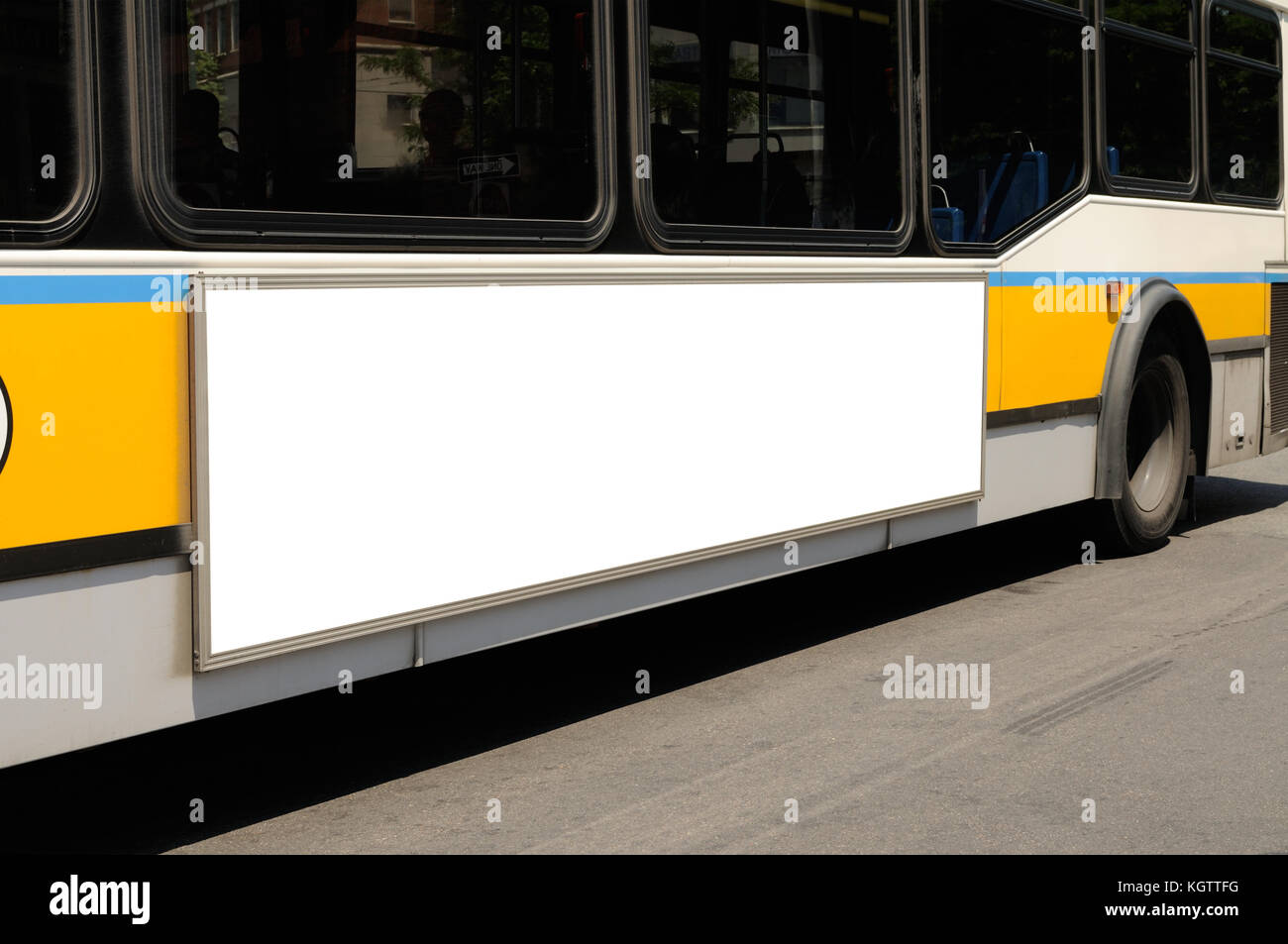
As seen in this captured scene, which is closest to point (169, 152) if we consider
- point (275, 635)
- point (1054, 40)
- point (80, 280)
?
point (80, 280)

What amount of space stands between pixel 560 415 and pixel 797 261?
54.0 inches

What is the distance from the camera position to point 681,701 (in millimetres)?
5562

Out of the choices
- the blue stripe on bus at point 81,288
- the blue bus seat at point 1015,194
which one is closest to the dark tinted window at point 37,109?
the blue stripe on bus at point 81,288

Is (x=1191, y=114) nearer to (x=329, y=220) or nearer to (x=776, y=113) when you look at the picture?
(x=776, y=113)

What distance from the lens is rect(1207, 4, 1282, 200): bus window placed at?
8.58m

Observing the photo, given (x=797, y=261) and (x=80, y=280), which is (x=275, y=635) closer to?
(x=80, y=280)

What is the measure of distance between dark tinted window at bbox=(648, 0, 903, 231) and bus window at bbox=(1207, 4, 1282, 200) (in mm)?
3184

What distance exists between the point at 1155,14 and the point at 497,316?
5.07 meters

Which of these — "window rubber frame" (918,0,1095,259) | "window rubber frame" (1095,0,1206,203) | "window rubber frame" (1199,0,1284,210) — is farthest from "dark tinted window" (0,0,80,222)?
"window rubber frame" (1199,0,1284,210)

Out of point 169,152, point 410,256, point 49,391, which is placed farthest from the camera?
point 410,256

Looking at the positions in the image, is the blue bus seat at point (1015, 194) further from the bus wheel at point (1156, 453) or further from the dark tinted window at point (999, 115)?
the bus wheel at point (1156, 453)

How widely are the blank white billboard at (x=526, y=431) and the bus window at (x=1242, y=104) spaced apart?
334cm

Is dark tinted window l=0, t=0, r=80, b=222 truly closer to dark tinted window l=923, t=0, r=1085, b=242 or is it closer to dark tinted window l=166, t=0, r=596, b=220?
Answer: dark tinted window l=166, t=0, r=596, b=220
